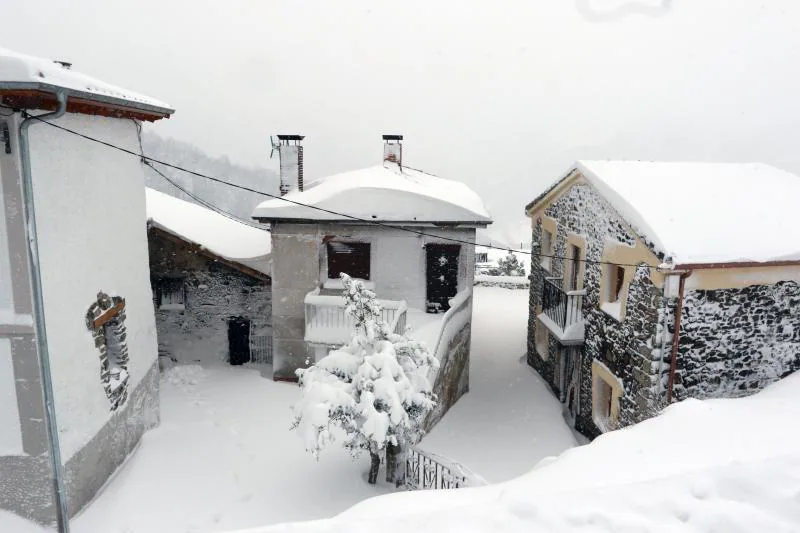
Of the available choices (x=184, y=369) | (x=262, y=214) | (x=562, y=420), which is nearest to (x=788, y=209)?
(x=562, y=420)

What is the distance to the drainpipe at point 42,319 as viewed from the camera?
6785mm

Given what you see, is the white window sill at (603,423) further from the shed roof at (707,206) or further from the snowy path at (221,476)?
the snowy path at (221,476)

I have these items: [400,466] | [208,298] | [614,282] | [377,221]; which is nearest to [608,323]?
[614,282]

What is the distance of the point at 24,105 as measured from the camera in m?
6.73

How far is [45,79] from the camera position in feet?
21.2

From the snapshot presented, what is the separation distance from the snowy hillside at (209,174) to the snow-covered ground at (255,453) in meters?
65.0

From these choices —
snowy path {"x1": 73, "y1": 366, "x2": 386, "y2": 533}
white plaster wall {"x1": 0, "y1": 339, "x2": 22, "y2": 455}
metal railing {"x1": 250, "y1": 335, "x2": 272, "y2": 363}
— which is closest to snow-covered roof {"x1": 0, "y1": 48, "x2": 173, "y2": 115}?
white plaster wall {"x1": 0, "y1": 339, "x2": 22, "y2": 455}

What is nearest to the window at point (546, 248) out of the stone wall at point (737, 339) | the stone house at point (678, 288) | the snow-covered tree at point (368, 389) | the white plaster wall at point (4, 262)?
the stone house at point (678, 288)

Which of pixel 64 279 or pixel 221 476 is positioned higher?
pixel 64 279

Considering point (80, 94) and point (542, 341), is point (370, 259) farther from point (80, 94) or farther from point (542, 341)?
point (80, 94)

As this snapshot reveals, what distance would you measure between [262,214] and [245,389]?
4.42m

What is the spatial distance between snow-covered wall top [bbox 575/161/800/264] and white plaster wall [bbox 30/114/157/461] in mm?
9301

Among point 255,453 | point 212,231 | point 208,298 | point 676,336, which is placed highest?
point 212,231

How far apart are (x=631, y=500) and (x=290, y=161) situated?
13.4m
